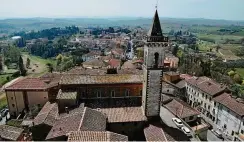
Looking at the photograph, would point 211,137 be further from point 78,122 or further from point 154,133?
point 78,122

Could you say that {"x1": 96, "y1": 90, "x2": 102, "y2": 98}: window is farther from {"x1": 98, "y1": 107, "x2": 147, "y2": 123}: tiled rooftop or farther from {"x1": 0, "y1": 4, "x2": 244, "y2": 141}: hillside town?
{"x1": 98, "y1": 107, "x2": 147, "y2": 123}: tiled rooftop

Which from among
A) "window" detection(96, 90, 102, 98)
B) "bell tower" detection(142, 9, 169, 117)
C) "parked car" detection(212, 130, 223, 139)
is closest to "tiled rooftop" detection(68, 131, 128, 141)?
"bell tower" detection(142, 9, 169, 117)

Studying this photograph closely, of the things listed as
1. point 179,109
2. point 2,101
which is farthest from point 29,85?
point 179,109

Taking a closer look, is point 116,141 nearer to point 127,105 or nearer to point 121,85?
point 127,105

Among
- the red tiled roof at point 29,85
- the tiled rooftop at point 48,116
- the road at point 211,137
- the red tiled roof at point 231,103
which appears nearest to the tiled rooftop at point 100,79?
the tiled rooftop at point 48,116

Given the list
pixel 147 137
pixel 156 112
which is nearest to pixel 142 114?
pixel 156 112
